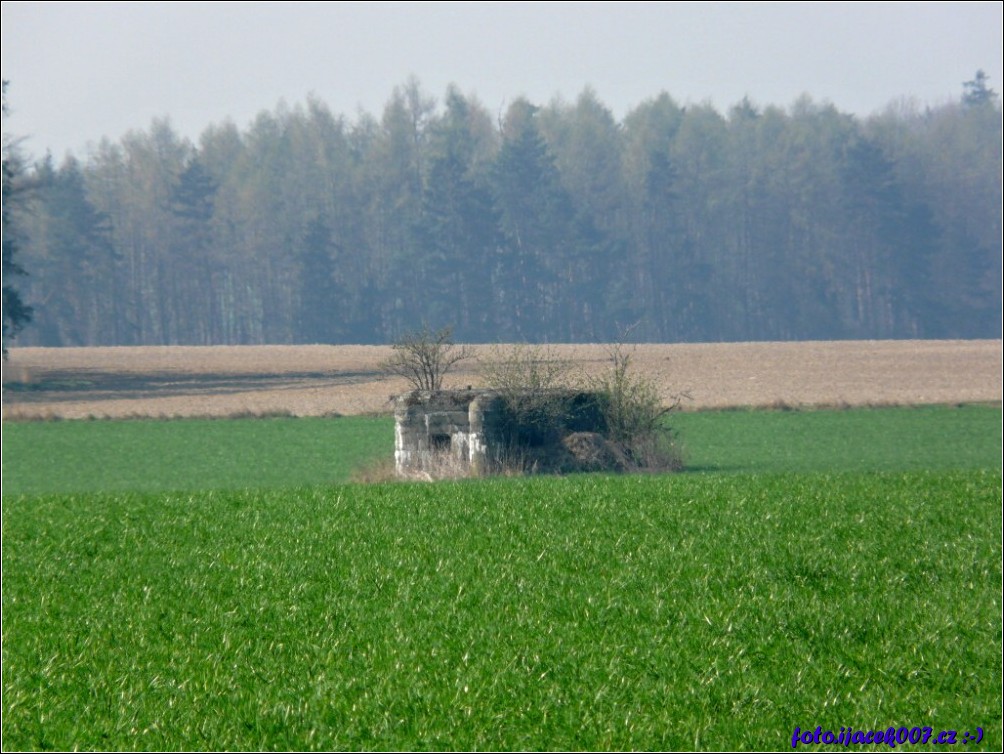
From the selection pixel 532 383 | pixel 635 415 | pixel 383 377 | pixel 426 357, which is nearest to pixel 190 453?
pixel 383 377

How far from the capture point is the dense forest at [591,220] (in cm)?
1911

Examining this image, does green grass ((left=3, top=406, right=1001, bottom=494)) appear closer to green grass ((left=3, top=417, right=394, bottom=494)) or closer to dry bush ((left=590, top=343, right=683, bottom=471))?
green grass ((left=3, top=417, right=394, bottom=494))

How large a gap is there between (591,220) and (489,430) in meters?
3.52

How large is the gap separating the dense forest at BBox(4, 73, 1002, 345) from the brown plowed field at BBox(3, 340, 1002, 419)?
0.68 metres

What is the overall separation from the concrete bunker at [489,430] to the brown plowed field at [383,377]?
0.59 meters

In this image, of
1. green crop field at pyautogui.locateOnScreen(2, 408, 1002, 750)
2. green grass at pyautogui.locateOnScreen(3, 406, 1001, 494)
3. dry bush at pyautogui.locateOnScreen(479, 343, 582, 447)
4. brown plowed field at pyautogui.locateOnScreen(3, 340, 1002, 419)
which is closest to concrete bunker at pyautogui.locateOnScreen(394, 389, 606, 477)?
dry bush at pyautogui.locateOnScreen(479, 343, 582, 447)

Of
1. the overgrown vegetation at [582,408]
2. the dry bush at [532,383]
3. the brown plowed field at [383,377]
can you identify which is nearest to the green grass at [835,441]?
the brown plowed field at [383,377]

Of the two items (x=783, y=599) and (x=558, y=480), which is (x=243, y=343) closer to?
(x=558, y=480)

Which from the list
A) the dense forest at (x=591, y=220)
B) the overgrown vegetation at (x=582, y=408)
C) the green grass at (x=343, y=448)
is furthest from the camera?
the green grass at (x=343, y=448)

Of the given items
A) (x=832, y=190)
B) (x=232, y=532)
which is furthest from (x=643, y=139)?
(x=232, y=532)

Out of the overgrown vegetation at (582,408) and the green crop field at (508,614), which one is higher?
the overgrown vegetation at (582,408)

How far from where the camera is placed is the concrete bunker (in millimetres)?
19453

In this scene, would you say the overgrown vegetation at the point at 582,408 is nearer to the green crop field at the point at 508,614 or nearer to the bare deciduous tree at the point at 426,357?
the bare deciduous tree at the point at 426,357

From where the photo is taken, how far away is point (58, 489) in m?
22.7
